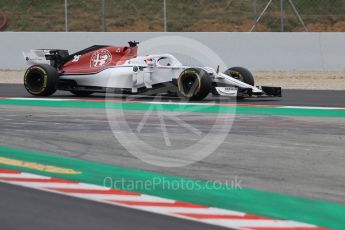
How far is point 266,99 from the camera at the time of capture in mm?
17359

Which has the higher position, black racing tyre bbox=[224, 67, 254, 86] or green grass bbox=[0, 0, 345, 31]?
green grass bbox=[0, 0, 345, 31]

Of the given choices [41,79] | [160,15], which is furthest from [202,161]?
[160,15]

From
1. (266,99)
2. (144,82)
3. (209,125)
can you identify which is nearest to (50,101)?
(144,82)

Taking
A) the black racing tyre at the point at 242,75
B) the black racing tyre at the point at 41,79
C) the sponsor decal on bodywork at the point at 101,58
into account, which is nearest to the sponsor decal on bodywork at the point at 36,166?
the sponsor decal on bodywork at the point at 101,58

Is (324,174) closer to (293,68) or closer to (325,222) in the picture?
(325,222)

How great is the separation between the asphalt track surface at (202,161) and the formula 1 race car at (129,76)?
6.41 ft

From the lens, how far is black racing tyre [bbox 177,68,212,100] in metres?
15.7

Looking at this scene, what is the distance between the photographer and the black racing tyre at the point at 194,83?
51.6 feet

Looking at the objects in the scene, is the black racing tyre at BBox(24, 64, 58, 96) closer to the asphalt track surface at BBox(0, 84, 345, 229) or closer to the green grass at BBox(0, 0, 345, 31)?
the asphalt track surface at BBox(0, 84, 345, 229)

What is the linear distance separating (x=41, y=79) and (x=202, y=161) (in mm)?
9465

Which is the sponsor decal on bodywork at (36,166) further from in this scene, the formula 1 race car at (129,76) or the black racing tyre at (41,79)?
the black racing tyre at (41,79)

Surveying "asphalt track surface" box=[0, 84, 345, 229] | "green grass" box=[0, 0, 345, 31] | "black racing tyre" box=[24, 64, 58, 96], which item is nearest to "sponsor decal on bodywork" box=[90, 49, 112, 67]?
"black racing tyre" box=[24, 64, 58, 96]

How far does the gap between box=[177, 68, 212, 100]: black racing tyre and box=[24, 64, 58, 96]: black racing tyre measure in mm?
2956

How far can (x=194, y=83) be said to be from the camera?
52.4ft
